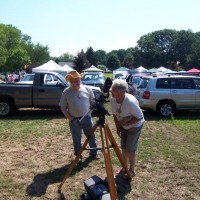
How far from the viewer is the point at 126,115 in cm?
489

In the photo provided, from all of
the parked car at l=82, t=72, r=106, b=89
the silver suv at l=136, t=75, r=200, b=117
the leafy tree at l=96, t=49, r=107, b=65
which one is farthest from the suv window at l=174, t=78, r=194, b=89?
the leafy tree at l=96, t=49, r=107, b=65

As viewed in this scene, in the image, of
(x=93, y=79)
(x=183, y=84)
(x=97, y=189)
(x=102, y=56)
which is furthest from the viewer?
(x=102, y=56)

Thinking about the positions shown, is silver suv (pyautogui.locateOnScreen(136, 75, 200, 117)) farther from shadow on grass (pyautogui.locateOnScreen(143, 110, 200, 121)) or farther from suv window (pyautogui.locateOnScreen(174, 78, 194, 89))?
shadow on grass (pyautogui.locateOnScreen(143, 110, 200, 121))

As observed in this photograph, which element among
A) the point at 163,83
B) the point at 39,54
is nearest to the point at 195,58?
the point at 39,54

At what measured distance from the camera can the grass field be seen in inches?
193

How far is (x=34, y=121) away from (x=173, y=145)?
5.27 m

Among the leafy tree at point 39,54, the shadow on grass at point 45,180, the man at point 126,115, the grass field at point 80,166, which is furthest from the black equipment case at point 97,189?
the leafy tree at point 39,54

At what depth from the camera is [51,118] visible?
1178 cm

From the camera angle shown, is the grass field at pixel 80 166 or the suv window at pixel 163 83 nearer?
the grass field at pixel 80 166

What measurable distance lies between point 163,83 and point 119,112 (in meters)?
7.53

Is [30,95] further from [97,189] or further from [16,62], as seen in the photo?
[16,62]

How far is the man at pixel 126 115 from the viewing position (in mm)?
4668

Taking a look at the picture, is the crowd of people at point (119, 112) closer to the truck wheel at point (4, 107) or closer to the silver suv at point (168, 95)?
the silver suv at point (168, 95)

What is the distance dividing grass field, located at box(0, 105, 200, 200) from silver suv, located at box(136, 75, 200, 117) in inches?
73.5
